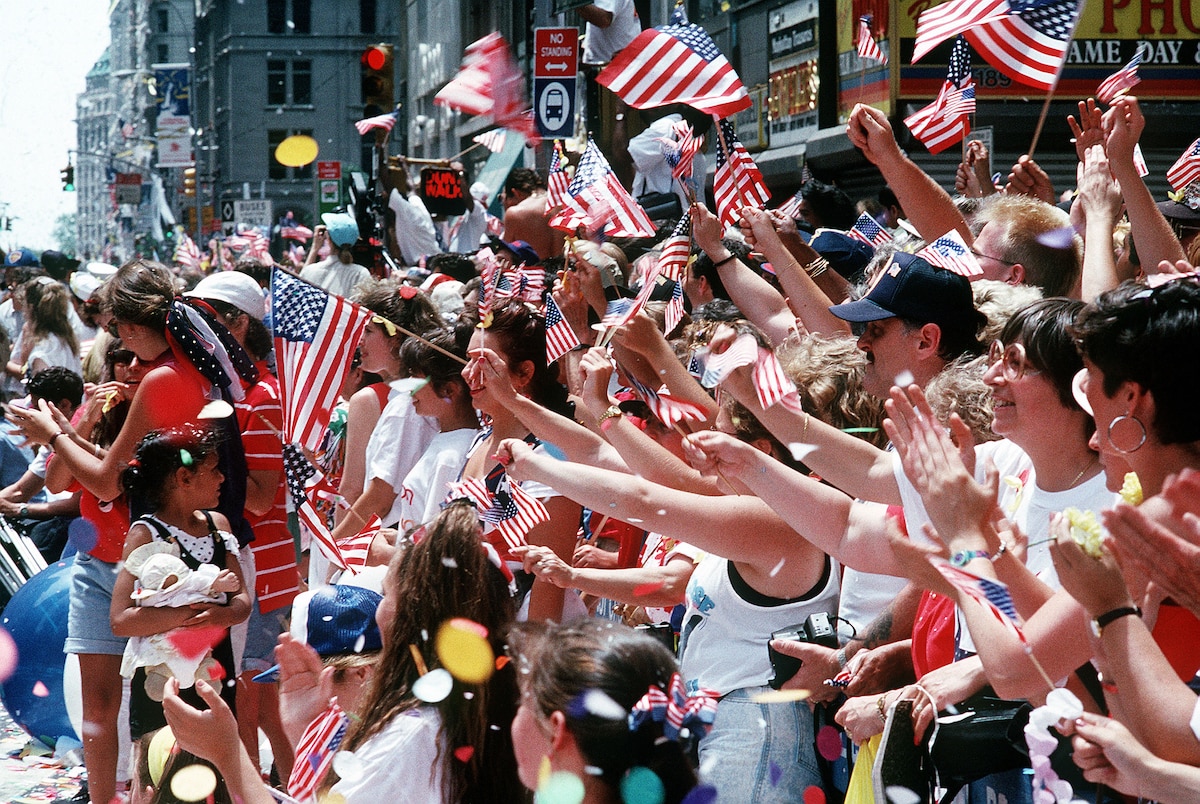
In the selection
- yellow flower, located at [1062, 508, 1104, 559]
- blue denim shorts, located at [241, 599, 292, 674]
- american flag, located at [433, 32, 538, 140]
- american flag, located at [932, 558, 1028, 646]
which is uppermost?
american flag, located at [433, 32, 538, 140]

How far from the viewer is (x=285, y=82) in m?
59.0

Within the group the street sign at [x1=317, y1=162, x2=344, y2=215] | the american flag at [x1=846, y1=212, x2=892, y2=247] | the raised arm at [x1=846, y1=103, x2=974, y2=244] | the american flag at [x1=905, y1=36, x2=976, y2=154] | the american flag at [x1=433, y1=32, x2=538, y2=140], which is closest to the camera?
the raised arm at [x1=846, y1=103, x2=974, y2=244]

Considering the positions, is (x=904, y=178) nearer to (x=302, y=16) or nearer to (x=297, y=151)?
(x=297, y=151)

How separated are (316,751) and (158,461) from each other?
2005 millimetres

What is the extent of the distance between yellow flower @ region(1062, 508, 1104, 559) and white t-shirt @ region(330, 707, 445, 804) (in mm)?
1395

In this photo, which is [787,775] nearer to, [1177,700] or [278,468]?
[1177,700]

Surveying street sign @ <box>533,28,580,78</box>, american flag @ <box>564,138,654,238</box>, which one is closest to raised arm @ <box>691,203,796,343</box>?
american flag @ <box>564,138,654,238</box>

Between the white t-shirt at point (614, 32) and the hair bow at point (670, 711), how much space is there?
8.23 metres

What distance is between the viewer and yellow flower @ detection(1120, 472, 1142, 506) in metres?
2.38

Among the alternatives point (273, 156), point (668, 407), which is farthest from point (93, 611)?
point (273, 156)

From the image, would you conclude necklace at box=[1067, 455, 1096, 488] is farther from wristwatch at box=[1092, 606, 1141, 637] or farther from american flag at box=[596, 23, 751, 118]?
american flag at box=[596, 23, 751, 118]

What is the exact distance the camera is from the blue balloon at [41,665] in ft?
20.2

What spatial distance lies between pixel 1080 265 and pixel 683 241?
153 centimetres

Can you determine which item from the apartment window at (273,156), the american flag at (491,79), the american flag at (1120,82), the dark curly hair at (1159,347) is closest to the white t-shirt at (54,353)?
the american flag at (491,79)
